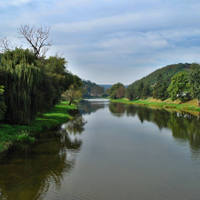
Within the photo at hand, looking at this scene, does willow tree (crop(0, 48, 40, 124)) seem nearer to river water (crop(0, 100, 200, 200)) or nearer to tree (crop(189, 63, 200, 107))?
river water (crop(0, 100, 200, 200))

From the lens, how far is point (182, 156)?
1436 centimetres

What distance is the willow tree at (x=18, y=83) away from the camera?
18844mm

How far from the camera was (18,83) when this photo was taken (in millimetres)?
19156

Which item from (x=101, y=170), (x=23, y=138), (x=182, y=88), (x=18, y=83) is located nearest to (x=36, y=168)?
(x=101, y=170)

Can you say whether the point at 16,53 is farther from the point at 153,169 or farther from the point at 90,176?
the point at 153,169

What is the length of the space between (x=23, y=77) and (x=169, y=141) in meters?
16.1

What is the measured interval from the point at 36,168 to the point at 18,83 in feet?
34.6

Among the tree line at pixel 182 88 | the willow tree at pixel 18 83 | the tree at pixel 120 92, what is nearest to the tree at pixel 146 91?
the tree line at pixel 182 88

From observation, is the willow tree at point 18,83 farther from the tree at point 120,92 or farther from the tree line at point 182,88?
the tree at point 120,92

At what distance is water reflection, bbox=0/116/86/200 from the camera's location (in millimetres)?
8982

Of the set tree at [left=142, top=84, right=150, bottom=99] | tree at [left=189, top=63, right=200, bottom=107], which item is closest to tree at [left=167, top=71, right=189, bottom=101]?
tree at [left=189, top=63, right=200, bottom=107]

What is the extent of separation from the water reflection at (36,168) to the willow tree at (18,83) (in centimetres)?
410

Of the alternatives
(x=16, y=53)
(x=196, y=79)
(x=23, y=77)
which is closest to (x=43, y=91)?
(x=23, y=77)

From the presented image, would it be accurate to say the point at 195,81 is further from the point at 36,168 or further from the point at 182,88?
the point at 36,168
